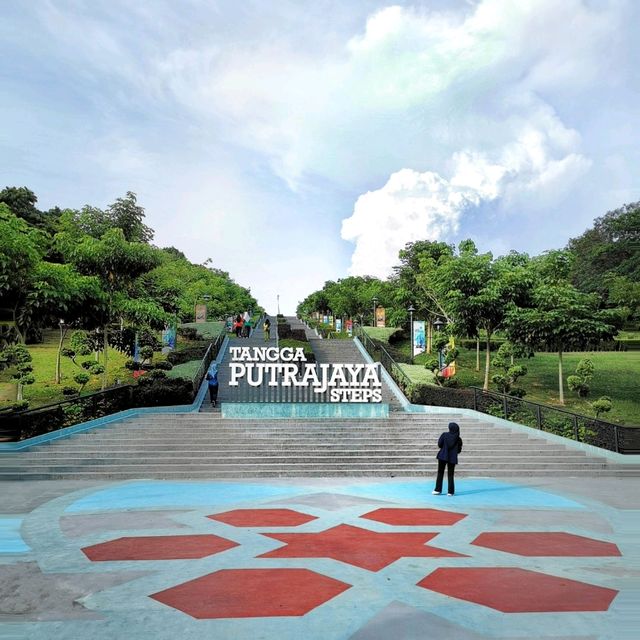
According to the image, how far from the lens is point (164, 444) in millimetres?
18031

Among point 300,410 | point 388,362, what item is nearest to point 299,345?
point 388,362

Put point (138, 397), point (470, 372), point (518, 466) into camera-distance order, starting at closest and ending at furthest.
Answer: point (518, 466), point (138, 397), point (470, 372)

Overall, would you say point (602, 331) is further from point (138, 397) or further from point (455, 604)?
point (455, 604)

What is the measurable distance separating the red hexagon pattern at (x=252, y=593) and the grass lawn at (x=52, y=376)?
59.8ft

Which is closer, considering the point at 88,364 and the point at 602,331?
the point at 88,364

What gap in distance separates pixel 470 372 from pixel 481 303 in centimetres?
673

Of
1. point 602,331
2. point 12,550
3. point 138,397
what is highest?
point 602,331

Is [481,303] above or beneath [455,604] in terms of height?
above

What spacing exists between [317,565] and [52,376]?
953 inches

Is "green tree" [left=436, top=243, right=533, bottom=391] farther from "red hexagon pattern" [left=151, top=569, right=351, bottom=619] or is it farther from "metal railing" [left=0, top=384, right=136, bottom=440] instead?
"red hexagon pattern" [left=151, top=569, right=351, bottom=619]

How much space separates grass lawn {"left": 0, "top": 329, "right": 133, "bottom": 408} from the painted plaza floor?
11.4 meters

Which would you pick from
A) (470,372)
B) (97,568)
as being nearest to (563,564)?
(97,568)

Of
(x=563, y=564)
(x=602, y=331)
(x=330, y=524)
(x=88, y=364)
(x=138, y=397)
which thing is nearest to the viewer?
(x=563, y=564)

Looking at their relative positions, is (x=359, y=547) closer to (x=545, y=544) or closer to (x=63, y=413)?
(x=545, y=544)
